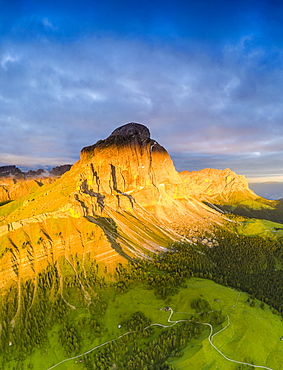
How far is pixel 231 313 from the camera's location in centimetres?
8062

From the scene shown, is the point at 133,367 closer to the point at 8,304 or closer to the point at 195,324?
the point at 195,324

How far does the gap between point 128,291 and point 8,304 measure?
53.6m

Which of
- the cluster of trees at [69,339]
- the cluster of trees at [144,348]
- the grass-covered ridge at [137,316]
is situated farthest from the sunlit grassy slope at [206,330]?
the cluster of trees at [144,348]

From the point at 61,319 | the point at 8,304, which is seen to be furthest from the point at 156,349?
the point at 8,304

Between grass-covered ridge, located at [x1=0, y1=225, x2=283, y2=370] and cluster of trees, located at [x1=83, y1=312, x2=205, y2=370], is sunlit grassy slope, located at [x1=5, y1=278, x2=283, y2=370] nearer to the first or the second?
grass-covered ridge, located at [x1=0, y1=225, x2=283, y2=370]

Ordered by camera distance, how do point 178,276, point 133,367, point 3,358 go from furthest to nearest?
point 178,276 < point 3,358 < point 133,367

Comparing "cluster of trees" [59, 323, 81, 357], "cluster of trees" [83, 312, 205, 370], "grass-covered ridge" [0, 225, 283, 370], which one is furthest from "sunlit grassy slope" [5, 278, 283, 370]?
"cluster of trees" [83, 312, 205, 370]

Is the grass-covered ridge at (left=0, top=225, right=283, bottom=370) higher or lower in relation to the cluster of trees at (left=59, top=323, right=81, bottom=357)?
higher

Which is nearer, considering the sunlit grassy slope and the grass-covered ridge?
the sunlit grassy slope

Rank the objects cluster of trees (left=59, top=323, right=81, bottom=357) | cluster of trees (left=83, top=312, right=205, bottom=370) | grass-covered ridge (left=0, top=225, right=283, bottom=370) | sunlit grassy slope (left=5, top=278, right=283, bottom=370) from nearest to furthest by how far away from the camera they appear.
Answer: sunlit grassy slope (left=5, top=278, right=283, bottom=370) → cluster of trees (left=83, top=312, right=205, bottom=370) → grass-covered ridge (left=0, top=225, right=283, bottom=370) → cluster of trees (left=59, top=323, right=81, bottom=357)

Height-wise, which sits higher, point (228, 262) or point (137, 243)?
point (137, 243)

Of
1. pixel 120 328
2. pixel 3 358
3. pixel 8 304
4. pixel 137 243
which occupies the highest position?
pixel 137 243

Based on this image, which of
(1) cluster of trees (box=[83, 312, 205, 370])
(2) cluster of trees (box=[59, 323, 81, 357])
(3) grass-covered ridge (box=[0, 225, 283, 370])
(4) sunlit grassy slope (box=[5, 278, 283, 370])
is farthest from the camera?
(2) cluster of trees (box=[59, 323, 81, 357])

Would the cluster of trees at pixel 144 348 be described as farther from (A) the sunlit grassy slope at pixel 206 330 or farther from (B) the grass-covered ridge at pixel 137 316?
(A) the sunlit grassy slope at pixel 206 330
